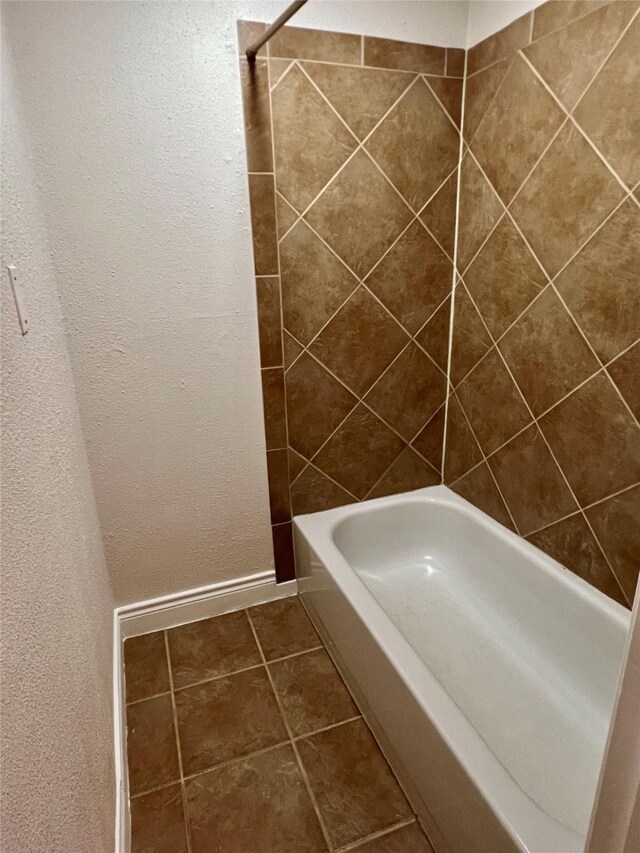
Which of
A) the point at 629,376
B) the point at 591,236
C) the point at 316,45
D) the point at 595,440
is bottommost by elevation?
the point at 595,440

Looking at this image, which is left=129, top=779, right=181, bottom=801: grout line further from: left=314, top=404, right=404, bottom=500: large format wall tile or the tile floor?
left=314, top=404, right=404, bottom=500: large format wall tile

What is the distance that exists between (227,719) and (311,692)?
0.88ft

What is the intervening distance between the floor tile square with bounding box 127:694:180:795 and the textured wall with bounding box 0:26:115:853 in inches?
9.7

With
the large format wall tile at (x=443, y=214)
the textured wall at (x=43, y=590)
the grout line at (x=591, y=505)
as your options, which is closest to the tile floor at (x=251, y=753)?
the textured wall at (x=43, y=590)

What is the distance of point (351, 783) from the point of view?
1292mm

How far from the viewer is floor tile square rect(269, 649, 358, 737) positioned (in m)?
1.47

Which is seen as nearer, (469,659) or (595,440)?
(595,440)

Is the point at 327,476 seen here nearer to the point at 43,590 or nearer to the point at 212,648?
the point at 212,648

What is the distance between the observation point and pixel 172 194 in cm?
143

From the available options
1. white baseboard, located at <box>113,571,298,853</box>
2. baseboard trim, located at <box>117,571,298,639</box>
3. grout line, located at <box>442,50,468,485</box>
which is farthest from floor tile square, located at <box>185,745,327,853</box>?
grout line, located at <box>442,50,468,485</box>

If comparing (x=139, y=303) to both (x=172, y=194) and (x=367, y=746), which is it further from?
(x=367, y=746)

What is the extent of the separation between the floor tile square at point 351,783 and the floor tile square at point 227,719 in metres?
0.13

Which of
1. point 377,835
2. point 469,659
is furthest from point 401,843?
point 469,659

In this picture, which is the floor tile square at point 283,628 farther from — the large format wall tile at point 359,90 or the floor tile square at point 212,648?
the large format wall tile at point 359,90
